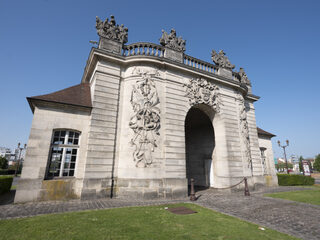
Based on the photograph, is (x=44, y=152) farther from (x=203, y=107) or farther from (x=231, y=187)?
(x=231, y=187)

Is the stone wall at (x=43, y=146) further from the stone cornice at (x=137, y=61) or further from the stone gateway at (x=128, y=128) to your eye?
the stone cornice at (x=137, y=61)

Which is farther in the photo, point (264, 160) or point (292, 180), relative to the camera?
point (264, 160)

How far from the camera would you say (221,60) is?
14.6 m

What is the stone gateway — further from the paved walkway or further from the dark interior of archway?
the paved walkway

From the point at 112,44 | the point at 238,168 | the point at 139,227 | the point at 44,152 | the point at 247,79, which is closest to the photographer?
the point at 139,227

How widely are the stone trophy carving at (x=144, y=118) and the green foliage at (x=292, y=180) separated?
580 inches

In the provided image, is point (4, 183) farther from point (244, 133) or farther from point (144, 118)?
point (244, 133)

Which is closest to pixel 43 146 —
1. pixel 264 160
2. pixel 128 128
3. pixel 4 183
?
pixel 4 183

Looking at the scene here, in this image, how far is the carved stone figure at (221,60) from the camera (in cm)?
1453

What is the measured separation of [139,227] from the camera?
15.2 ft

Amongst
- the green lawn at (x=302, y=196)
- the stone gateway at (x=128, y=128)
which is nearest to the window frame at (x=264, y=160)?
the stone gateway at (x=128, y=128)

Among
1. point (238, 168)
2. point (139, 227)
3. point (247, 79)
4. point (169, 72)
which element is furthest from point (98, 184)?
point (247, 79)

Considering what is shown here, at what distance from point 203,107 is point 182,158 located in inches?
187

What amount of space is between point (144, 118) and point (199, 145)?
800 centimetres
